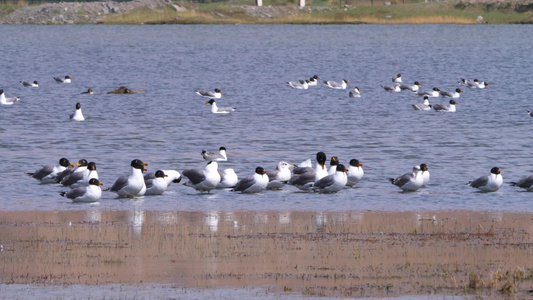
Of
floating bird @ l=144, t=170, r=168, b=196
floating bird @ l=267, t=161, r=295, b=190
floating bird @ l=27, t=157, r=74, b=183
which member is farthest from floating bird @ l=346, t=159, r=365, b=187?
floating bird @ l=27, t=157, r=74, b=183

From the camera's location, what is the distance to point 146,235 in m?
18.1

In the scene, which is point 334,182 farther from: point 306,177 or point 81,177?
point 81,177

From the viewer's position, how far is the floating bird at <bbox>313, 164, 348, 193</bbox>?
2361 centimetres

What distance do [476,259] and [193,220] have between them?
625 cm

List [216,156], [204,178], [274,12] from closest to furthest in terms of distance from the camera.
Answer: [204,178] < [216,156] < [274,12]

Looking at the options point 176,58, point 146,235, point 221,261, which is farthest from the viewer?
point 176,58

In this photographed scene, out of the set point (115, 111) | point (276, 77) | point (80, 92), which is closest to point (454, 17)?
point (276, 77)

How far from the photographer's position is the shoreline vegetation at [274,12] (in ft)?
471

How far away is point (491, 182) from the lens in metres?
23.6

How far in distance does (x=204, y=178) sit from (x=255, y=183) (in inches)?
48.8

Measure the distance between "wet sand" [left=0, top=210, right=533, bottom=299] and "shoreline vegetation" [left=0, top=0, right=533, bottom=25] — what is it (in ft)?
413

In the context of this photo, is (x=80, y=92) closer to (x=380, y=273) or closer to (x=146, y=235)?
(x=146, y=235)

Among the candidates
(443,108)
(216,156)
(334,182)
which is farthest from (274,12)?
(334,182)

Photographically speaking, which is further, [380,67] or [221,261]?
[380,67]
